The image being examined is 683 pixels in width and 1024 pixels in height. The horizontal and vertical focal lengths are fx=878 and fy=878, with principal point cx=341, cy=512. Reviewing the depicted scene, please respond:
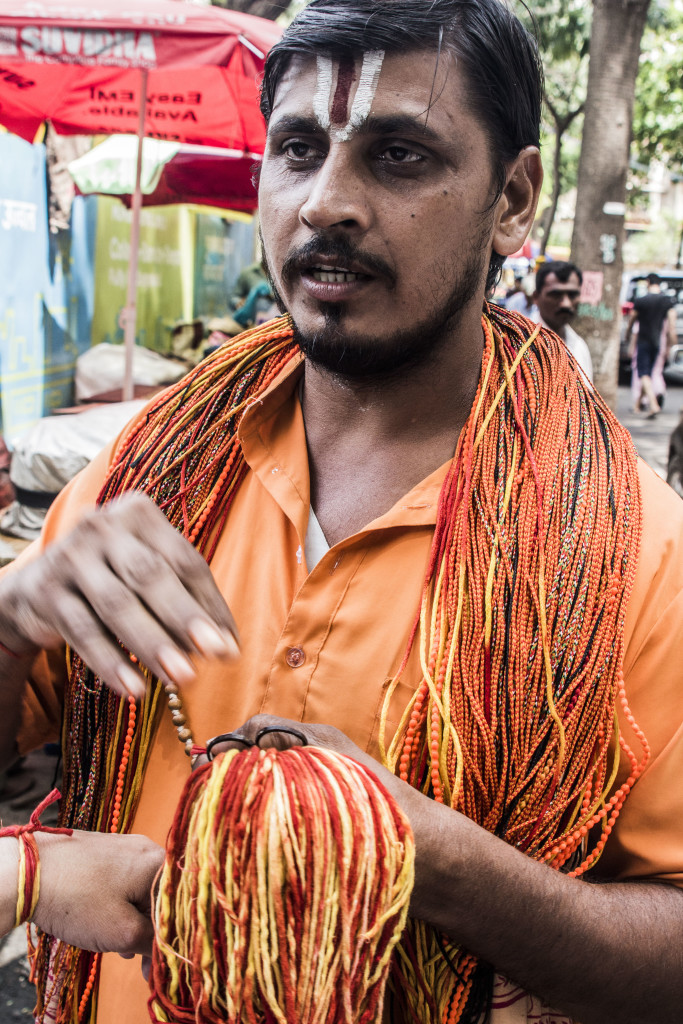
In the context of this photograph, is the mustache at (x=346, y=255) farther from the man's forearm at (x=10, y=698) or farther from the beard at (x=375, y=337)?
the man's forearm at (x=10, y=698)

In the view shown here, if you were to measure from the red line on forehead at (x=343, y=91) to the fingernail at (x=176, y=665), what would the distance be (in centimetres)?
89

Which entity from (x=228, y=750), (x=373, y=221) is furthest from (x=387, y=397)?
(x=228, y=750)

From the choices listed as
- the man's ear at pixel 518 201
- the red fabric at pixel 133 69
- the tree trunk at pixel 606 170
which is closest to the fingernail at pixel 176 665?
the man's ear at pixel 518 201

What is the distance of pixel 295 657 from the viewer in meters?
1.34

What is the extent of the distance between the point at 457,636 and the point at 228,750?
15.4 inches

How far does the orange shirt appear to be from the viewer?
1294 mm

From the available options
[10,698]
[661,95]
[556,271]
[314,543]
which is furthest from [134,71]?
[661,95]

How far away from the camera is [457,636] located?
1.30 meters

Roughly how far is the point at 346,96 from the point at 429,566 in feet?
2.45

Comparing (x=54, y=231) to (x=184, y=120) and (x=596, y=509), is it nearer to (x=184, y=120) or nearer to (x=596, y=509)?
(x=184, y=120)

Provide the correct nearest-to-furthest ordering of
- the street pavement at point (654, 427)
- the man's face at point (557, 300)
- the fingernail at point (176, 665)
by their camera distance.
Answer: the fingernail at point (176, 665)
the man's face at point (557, 300)
the street pavement at point (654, 427)

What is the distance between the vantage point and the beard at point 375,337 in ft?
4.50

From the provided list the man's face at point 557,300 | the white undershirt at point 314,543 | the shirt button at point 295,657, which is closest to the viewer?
the shirt button at point 295,657

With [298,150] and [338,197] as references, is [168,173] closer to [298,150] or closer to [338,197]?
[298,150]
